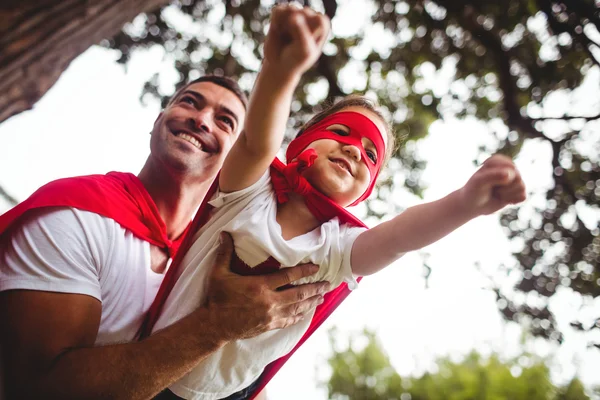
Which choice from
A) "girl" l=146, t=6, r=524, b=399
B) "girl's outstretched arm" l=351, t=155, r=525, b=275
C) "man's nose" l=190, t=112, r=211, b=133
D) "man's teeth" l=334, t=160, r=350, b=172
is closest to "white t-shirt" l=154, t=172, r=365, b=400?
"girl" l=146, t=6, r=524, b=399

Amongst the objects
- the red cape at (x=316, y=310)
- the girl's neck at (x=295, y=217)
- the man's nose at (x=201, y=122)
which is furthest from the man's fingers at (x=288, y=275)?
the man's nose at (x=201, y=122)

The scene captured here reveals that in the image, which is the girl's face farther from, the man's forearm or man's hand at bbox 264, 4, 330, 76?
the man's forearm

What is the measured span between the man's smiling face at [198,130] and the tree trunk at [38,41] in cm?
95

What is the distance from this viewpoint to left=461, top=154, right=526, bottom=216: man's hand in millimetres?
1175

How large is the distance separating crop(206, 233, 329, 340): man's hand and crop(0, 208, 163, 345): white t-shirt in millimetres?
482

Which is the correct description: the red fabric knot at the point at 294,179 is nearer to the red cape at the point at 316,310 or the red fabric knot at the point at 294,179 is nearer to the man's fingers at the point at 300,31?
the red cape at the point at 316,310

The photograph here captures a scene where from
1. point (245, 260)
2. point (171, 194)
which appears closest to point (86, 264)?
point (245, 260)

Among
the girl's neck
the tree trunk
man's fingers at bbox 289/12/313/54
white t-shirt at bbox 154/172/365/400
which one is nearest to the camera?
man's fingers at bbox 289/12/313/54

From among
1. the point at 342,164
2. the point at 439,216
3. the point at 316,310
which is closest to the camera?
the point at 439,216

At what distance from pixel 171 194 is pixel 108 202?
641 millimetres

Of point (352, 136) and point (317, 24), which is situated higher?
point (352, 136)

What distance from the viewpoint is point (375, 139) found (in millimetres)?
1811

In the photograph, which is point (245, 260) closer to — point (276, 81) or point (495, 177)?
point (276, 81)

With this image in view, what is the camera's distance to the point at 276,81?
1.13 metres
